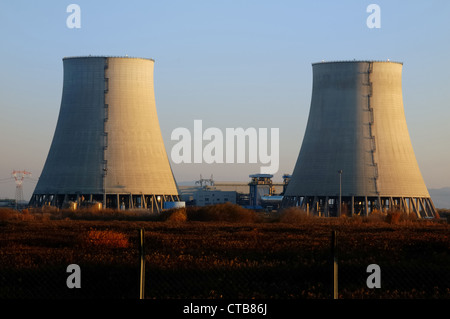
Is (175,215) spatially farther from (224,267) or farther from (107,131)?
(224,267)

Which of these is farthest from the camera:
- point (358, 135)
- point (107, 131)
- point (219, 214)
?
point (107, 131)

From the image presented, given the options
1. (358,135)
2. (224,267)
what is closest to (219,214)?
(358,135)

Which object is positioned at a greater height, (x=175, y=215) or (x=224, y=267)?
(x=224, y=267)

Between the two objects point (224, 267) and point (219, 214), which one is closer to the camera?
point (224, 267)

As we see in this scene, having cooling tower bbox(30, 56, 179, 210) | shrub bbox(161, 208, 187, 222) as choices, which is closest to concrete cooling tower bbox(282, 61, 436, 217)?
cooling tower bbox(30, 56, 179, 210)

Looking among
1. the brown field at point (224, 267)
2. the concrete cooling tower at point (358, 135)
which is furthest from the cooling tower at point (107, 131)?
the brown field at point (224, 267)

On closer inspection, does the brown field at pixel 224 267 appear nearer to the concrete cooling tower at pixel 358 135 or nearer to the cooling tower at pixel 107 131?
the concrete cooling tower at pixel 358 135
